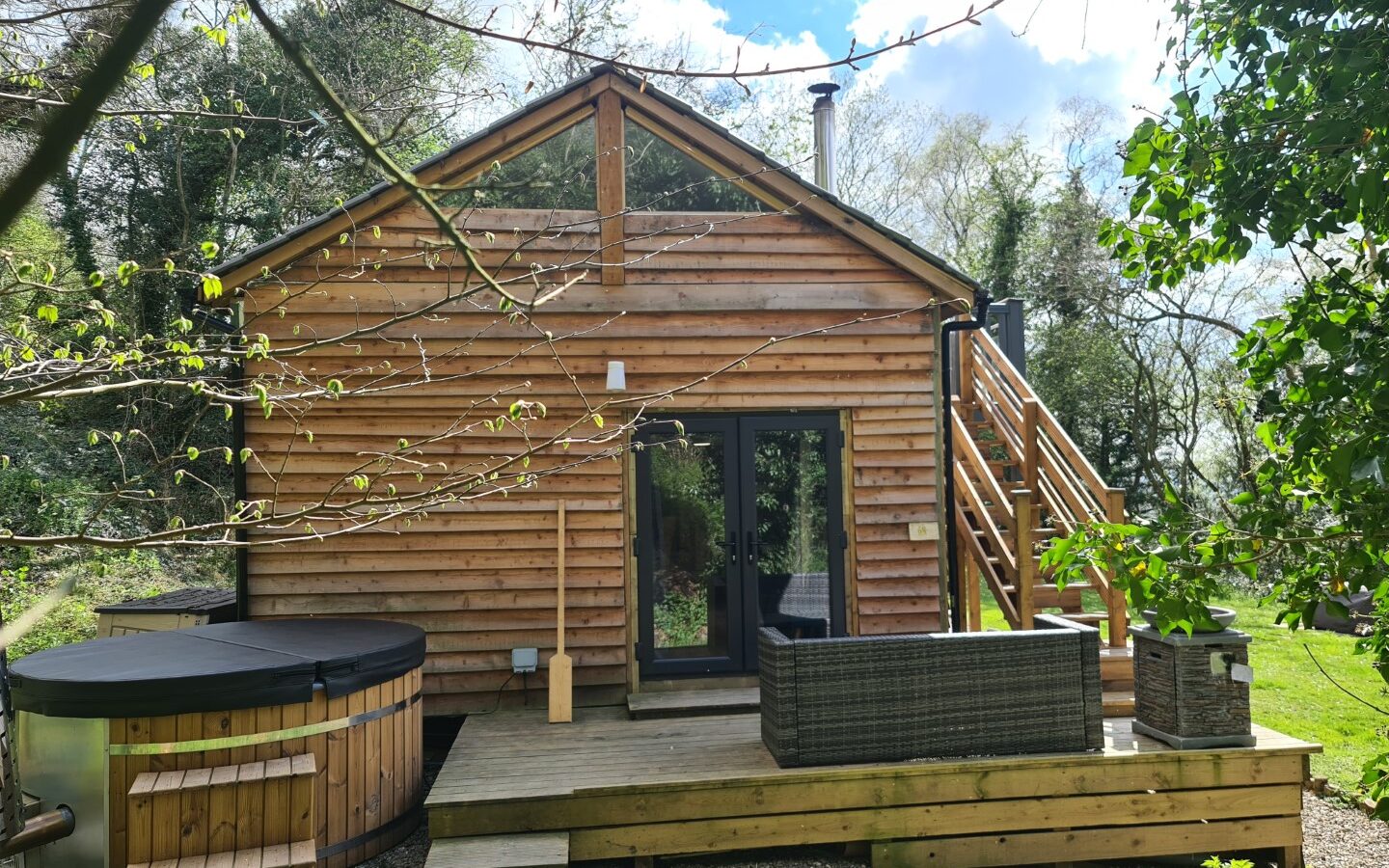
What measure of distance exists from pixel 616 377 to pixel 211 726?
3.28 metres

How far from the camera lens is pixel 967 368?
1041 centimetres

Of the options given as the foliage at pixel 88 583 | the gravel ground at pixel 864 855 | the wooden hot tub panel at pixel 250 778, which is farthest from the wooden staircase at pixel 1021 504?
the foliage at pixel 88 583

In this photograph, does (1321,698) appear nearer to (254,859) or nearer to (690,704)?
(690,704)

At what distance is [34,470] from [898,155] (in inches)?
759

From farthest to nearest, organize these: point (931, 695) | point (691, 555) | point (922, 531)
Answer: point (922, 531) → point (691, 555) → point (931, 695)

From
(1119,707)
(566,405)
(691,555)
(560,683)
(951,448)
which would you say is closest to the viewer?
(560,683)

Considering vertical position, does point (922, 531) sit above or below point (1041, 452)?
below

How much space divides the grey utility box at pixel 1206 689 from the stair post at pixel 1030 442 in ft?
10.3

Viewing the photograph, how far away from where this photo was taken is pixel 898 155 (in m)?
23.8

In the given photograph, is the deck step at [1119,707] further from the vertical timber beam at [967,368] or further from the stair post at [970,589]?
the vertical timber beam at [967,368]

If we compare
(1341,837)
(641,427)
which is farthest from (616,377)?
(1341,837)

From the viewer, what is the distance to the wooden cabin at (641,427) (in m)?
6.73

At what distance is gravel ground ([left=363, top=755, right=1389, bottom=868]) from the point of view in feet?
17.1

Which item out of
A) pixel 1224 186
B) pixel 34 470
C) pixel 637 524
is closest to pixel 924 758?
pixel 637 524
